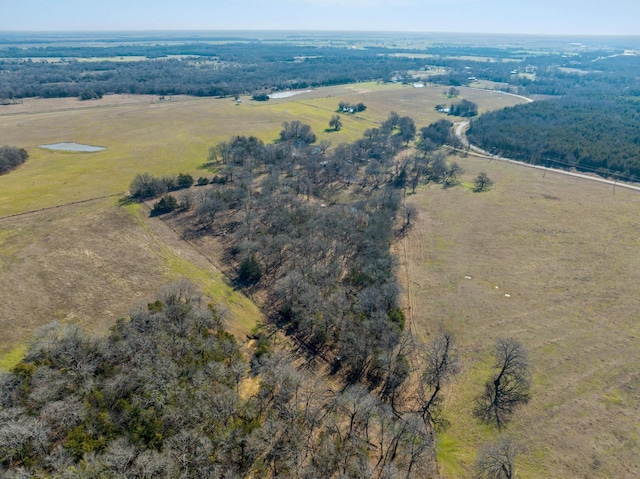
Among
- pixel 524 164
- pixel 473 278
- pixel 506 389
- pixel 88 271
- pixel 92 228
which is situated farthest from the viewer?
pixel 524 164

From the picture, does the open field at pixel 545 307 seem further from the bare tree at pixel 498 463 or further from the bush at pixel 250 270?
the bush at pixel 250 270

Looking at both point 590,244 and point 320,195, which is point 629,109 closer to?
point 590,244

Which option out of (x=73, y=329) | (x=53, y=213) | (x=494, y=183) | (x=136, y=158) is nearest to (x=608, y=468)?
(x=73, y=329)

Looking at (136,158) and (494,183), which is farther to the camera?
(136,158)

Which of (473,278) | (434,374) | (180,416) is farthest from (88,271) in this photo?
(473,278)

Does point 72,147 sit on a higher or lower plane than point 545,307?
higher

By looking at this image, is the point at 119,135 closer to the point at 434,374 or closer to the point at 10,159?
the point at 10,159
